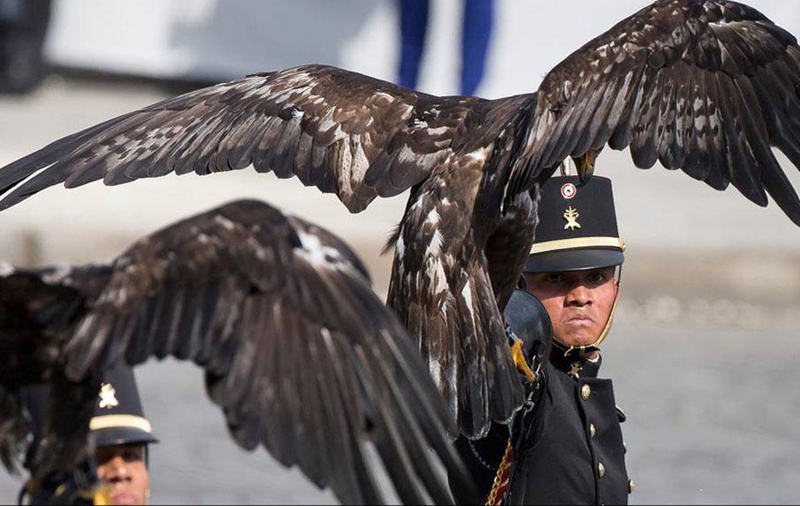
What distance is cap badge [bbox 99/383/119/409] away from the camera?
444 cm

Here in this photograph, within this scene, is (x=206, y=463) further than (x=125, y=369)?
Yes

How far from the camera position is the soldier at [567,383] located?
15.4 feet

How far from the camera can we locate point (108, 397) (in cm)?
446

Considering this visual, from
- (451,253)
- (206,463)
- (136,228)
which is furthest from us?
(136,228)

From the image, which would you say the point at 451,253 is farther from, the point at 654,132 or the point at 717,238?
the point at 717,238

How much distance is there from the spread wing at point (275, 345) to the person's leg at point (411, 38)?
8.01 m

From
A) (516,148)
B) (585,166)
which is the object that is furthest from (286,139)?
(585,166)

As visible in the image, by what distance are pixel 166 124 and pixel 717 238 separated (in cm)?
602

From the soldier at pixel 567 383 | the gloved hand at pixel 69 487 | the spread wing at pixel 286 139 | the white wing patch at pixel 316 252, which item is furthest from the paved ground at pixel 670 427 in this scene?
the white wing patch at pixel 316 252

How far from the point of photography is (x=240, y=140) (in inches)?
208

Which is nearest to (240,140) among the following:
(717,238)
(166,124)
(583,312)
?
(166,124)

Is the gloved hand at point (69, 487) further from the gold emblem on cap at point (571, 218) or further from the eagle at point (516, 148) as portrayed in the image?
the gold emblem on cap at point (571, 218)

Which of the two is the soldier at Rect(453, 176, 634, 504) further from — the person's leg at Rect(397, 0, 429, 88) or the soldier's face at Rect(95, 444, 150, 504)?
the person's leg at Rect(397, 0, 429, 88)

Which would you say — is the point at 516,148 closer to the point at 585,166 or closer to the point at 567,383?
the point at 585,166
